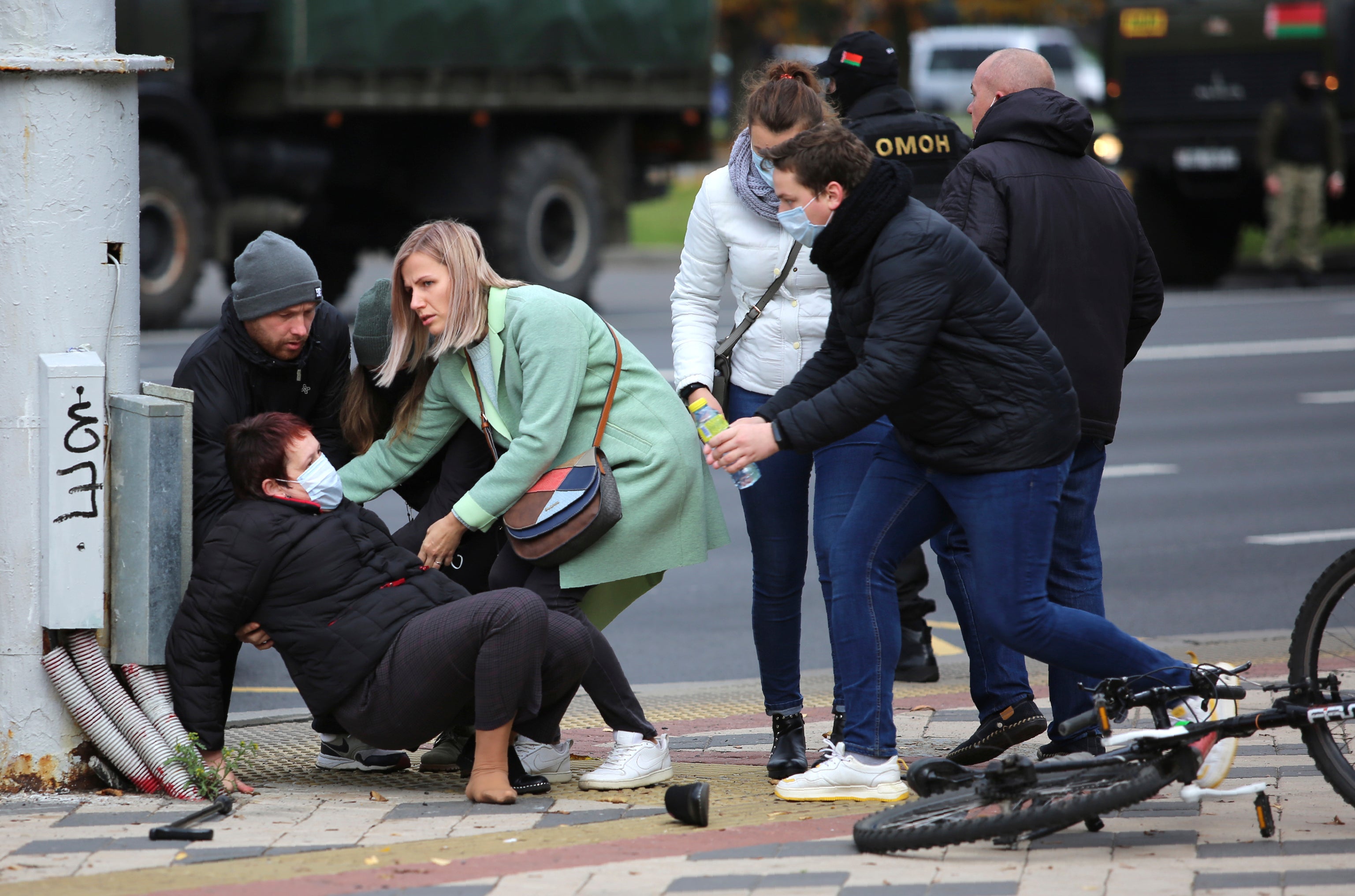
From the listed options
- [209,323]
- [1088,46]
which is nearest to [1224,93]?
[209,323]

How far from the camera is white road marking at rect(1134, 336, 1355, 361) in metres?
15.1

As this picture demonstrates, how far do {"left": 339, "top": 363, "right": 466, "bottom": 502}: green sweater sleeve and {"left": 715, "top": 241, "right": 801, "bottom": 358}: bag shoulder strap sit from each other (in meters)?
0.73

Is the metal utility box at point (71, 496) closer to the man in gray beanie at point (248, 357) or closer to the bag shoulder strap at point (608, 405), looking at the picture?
the man in gray beanie at point (248, 357)

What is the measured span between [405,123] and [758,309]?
483 inches

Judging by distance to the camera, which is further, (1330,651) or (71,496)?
(71,496)

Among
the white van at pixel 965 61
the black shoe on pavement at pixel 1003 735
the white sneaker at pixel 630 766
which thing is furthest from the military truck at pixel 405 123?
the white van at pixel 965 61

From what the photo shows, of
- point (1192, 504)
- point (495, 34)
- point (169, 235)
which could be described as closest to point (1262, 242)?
point (495, 34)

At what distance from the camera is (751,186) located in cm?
487

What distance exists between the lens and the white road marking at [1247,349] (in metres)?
15.1

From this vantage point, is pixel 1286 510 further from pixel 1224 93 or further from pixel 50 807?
pixel 1224 93

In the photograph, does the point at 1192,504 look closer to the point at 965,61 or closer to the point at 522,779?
the point at 522,779

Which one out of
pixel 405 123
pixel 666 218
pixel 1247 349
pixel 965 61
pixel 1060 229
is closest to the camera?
pixel 1060 229

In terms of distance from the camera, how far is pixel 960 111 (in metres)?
35.7

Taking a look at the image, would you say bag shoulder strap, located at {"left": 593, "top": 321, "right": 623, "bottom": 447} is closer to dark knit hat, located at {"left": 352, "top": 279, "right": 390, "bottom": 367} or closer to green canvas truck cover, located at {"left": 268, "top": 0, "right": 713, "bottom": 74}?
dark knit hat, located at {"left": 352, "top": 279, "right": 390, "bottom": 367}
